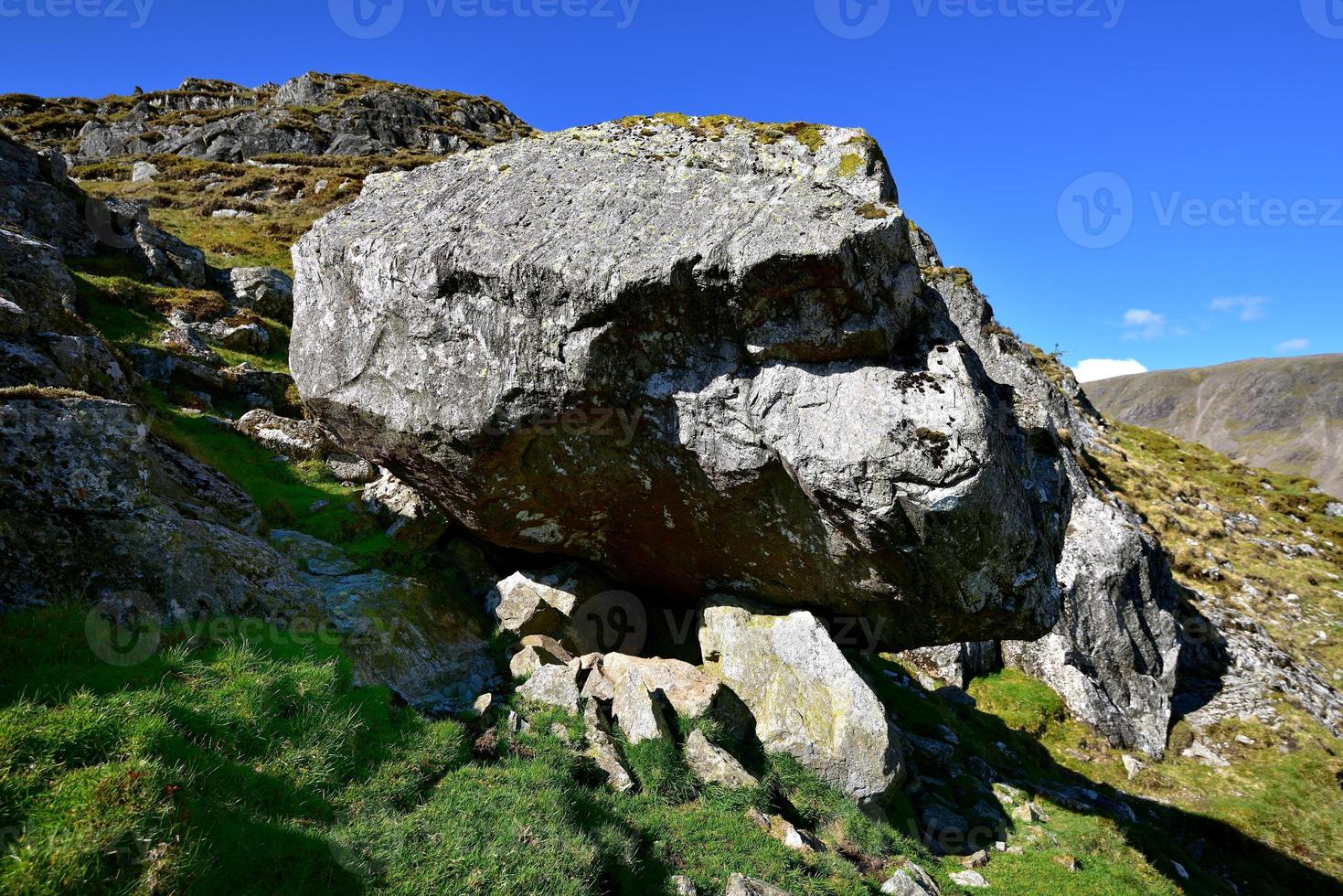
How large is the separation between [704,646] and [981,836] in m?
7.22

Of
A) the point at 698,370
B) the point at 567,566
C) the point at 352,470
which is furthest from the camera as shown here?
the point at 352,470

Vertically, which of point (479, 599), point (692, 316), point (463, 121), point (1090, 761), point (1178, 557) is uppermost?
point (463, 121)

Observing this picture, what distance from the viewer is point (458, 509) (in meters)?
14.6

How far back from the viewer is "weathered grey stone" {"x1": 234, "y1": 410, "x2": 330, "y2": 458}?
64.1 feet

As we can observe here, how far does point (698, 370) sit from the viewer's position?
1255 centimetres

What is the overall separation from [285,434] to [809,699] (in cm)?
1726

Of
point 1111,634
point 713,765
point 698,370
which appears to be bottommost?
point 1111,634

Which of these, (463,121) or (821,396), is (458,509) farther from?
(463,121)

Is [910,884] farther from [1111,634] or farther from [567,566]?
[1111,634]

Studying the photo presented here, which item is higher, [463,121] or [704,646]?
[463,121]

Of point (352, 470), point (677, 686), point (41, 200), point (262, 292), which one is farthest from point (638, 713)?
point (41, 200)

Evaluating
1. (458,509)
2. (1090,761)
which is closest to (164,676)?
(458,509)

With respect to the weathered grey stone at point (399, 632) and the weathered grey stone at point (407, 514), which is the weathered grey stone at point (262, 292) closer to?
the weathered grey stone at point (407, 514)

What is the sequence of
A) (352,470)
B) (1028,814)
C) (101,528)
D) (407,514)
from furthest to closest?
(352,470), (407,514), (1028,814), (101,528)
